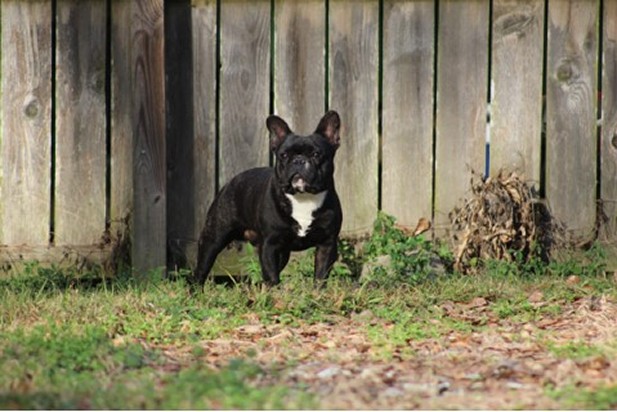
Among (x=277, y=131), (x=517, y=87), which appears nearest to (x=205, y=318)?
(x=277, y=131)

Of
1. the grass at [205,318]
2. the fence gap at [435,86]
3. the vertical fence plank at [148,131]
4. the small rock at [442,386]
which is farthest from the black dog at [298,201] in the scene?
the small rock at [442,386]

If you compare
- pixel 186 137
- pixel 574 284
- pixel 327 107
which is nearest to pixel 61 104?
pixel 186 137

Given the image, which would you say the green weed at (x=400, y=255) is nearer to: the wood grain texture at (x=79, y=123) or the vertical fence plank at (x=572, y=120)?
the vertical fence plank at (x=572, y=120)

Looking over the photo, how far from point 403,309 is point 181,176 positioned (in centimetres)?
226

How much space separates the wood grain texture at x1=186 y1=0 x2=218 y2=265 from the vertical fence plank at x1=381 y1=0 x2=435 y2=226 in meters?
1.17

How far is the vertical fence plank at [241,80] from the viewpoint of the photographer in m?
7.48

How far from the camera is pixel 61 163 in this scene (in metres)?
7.49

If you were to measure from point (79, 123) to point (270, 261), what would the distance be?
182 cm

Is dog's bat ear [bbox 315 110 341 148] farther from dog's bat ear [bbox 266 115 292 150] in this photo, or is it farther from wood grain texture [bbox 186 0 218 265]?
wood grain texture [bbox 186 0 218 265]

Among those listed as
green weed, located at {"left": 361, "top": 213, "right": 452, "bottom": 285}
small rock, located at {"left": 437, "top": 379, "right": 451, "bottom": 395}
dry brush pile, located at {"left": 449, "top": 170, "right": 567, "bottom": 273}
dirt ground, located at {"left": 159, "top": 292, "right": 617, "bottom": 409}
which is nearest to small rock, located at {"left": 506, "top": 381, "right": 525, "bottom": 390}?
dirt ground, located at {"left": 159, "top": 292, "right": 617, "bottom": 409}

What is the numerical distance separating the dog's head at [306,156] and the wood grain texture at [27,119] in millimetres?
1757

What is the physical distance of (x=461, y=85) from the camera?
24.4ft

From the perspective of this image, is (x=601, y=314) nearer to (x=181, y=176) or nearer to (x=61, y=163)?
(x=181, y=176)

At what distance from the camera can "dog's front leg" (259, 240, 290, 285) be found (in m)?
6.58
